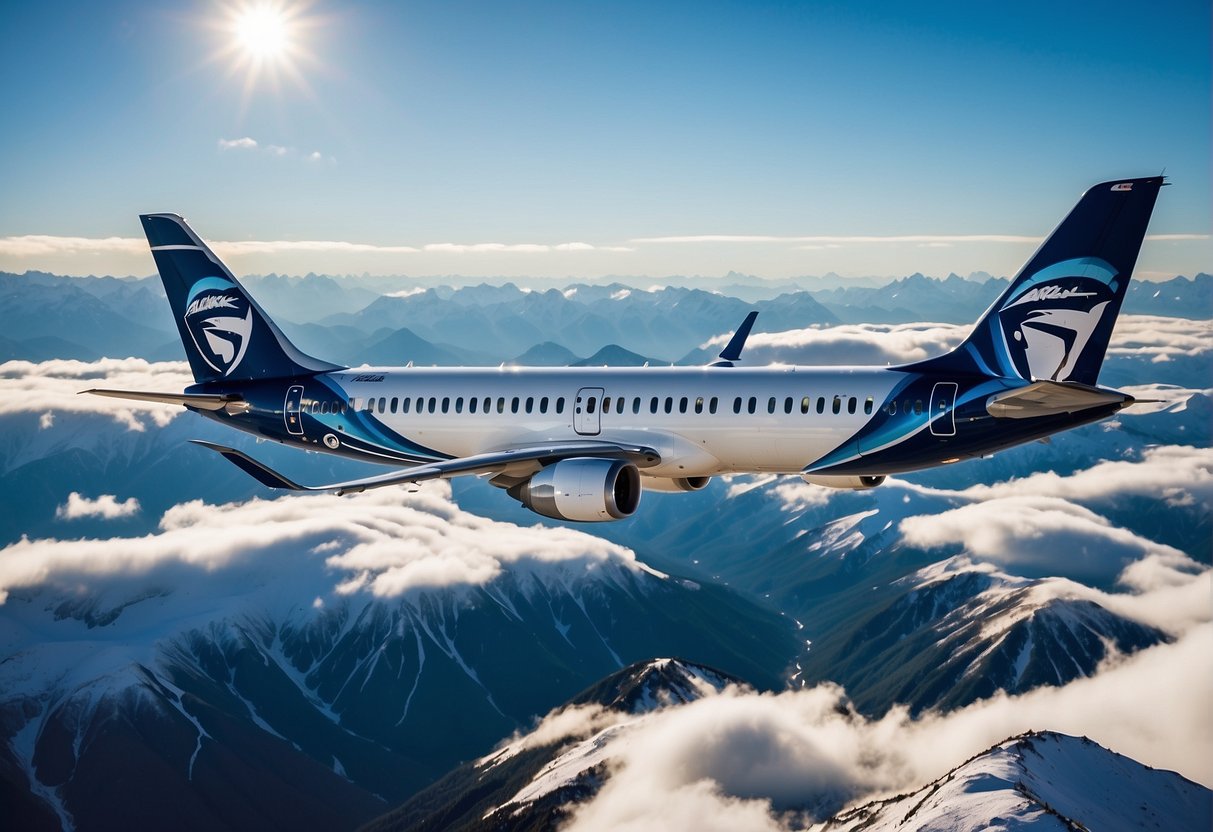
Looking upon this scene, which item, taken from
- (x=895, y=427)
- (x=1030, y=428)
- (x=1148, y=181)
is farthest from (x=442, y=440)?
(x=1148, y=181)

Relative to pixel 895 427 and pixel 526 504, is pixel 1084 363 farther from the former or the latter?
pixel 526 504

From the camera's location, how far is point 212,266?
59.3 meters

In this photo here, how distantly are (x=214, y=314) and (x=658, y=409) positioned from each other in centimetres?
2534

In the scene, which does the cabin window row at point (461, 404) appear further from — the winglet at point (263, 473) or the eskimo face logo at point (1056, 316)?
the eskimo face logo at point (1056, 316)

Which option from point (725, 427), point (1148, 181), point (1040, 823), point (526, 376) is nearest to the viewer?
point (1148, 181)

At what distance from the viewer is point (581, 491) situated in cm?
4359

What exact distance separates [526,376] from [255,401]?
15048mm

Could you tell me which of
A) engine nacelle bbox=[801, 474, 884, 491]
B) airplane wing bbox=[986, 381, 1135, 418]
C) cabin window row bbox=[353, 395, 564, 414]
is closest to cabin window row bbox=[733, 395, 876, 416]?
engine nacelle bbox=[801, 474, 884, 491]

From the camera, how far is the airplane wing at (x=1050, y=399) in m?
38.5

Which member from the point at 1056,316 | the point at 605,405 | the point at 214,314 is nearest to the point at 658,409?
the point at 605,405

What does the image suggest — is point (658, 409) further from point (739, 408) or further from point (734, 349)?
point (734, 349)

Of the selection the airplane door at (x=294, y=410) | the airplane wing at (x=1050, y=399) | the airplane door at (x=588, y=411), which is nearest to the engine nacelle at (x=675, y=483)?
the airplane door at (x=588, y=411)

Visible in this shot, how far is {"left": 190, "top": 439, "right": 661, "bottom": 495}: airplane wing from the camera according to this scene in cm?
3869

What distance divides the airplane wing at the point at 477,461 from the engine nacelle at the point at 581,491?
1.10 meters
